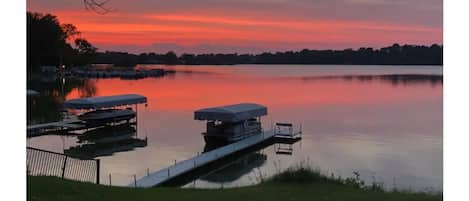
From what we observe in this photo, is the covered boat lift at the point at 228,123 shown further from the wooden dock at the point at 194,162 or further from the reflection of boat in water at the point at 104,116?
the reflection of boat in water at the point at 104,116

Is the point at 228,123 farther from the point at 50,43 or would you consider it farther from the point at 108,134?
the point at 50,43

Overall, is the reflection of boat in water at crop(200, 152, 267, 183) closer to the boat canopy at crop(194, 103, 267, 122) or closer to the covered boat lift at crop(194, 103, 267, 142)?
the covered boat lift at crop(194, 103, 267, 142)

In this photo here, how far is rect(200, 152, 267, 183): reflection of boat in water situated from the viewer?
20562 mm

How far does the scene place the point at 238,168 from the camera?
74.8ft

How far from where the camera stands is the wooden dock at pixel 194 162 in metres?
17.6

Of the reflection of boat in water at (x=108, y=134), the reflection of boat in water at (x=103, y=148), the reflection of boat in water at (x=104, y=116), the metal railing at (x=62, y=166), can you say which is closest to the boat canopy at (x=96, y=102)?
the reflection of boat in water at (x=104, y=116)

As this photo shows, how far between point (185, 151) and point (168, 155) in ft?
4.90

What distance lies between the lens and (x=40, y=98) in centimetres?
5178

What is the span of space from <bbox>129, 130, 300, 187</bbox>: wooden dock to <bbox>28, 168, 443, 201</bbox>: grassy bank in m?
6.78

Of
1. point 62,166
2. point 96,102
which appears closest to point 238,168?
point 62,166

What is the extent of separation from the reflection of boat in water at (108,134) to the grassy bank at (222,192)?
20.9 metres

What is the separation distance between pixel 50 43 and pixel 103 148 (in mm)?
59946
